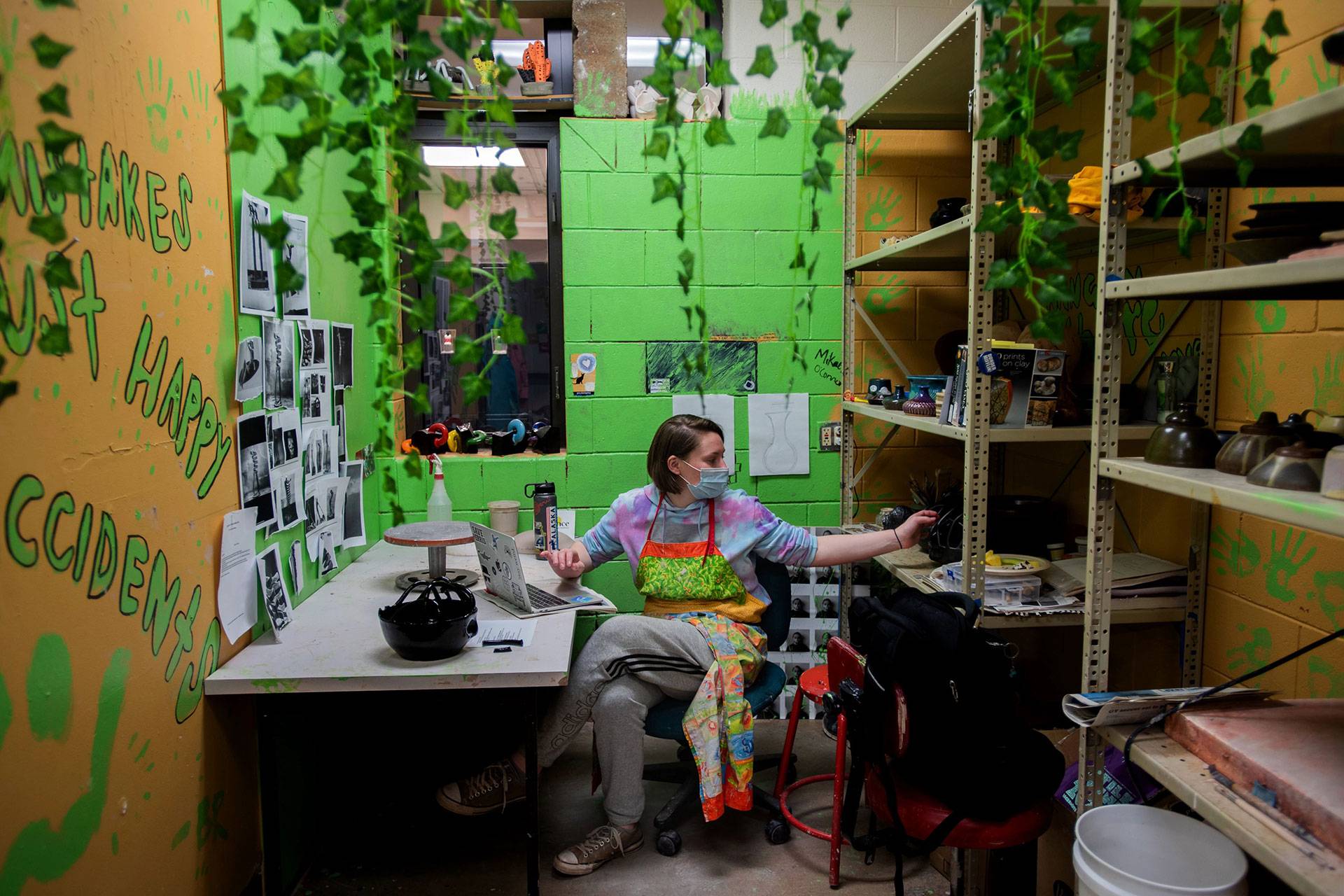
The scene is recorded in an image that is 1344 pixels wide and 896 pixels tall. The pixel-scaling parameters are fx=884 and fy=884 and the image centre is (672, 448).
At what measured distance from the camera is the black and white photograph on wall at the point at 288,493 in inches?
90.0

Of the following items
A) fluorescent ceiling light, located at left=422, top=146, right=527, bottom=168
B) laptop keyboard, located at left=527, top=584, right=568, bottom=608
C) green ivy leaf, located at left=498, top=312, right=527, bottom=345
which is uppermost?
fluorescent ceiling light, located at left=422, top=146, right=527, bottom=168

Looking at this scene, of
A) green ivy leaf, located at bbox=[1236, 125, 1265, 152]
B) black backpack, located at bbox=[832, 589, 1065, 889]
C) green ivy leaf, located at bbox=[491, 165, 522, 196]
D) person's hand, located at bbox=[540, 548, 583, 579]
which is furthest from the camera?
person's hand, located at bbox=[540, 548, 583, 579]

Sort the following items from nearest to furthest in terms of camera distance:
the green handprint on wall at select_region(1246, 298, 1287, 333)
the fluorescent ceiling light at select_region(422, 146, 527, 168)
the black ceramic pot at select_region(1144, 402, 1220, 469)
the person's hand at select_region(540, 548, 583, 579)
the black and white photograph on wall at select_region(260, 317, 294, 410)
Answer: the black ceramic pot at select_region(1144, 402, 1220, 469) < the green handprint on wall at select_region(1246, 298, 1287, 333) < the black and white photograph on wall at select_region(260, 317, 294, 410) < the person's hand at select_region(540, 548, 583, 579) < the fluorescent ceiling light at select_region(422, 146, 527, 168)

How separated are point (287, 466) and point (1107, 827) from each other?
6.74ft

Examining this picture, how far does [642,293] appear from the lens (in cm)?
323

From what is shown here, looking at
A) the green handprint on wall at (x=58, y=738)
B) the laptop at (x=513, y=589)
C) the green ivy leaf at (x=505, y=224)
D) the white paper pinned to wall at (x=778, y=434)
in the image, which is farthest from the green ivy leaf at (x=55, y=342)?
the white paper pinned to wall at (x=778, y=434)

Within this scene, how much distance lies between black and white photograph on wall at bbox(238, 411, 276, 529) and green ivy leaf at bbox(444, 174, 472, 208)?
1.25 metres

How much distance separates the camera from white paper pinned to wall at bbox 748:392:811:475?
329 cm

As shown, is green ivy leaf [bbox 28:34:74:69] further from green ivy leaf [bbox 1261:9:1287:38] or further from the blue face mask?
the blue face mask

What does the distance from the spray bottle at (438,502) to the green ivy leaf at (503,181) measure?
2124 mm

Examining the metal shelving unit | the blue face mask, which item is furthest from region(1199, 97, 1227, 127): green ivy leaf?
the blue face mask

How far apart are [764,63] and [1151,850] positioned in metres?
1.39

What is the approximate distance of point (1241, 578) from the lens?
210 cm

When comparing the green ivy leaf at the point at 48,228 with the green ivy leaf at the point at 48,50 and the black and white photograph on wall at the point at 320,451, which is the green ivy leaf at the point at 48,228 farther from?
the black and white photograph on wall at the point at 320,451
